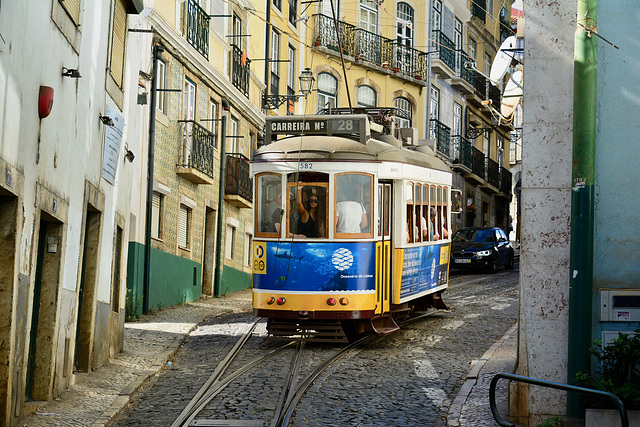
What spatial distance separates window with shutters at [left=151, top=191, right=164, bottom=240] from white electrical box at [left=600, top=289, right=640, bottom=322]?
46.2 feet

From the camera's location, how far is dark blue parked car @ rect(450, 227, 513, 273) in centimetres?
3166

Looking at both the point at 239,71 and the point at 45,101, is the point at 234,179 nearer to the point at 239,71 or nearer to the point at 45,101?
the point at 239,71

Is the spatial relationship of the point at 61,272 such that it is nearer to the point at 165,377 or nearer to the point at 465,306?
the point at 165,377

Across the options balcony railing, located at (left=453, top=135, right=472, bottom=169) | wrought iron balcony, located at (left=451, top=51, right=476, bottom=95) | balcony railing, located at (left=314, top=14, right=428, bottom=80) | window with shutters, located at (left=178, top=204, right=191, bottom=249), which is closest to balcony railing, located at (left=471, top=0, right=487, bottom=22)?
wrought iron balcony, located at (left=451, top=51, right=476, bottom=95)

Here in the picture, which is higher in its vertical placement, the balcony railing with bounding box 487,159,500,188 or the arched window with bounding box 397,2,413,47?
the arched window with bounding box 397,2,413,47

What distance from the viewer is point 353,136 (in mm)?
15664

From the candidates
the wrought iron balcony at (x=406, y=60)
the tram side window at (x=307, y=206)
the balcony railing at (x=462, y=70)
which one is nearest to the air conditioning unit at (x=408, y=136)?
the tram side window at (x=307, y=206)

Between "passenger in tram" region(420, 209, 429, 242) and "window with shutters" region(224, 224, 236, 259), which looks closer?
"passenger in tram" region(420, 209, 429, 242)

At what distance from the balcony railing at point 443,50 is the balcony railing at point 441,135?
2.68 metres

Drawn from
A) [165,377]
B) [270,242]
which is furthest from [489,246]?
[165,377]

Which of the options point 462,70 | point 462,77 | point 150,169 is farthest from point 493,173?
point 150,169

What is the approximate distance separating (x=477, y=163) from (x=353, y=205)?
31.5 m

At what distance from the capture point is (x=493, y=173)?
48.9 m

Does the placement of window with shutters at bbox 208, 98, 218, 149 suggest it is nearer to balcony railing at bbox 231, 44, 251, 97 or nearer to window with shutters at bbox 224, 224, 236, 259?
balcony railing at bbox 231, 44, 251, 97
